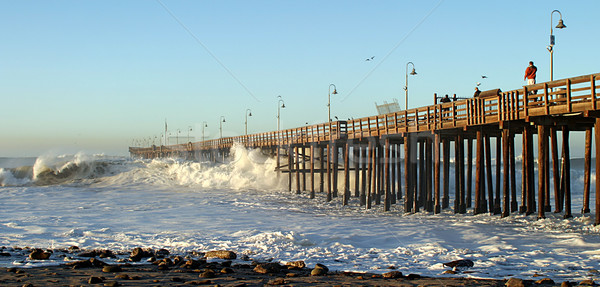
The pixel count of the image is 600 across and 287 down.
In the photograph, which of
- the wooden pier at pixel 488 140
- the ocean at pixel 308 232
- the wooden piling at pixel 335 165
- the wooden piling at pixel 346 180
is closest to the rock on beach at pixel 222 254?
the ocean at pixel 308 232

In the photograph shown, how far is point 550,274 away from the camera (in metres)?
11.2

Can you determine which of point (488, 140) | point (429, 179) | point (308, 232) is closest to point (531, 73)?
point (488, 140)

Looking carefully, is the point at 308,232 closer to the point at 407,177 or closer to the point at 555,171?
the point at 407,177

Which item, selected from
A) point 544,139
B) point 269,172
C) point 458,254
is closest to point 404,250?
point 458,254

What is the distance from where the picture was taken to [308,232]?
18.7 m

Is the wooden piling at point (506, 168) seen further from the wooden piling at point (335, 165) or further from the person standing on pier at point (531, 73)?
the wooden piling at point (335, 165)

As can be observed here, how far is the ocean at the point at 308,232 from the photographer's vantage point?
12.9 m

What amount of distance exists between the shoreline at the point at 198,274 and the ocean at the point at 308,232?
0.79 meters

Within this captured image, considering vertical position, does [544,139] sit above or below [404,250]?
above

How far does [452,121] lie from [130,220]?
42.9ft

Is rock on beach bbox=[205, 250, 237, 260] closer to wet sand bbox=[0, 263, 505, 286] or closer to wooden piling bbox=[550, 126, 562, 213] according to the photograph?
wet sand bbox=[0, 263, 505, 286]

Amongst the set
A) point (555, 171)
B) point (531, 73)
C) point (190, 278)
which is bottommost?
point (190, 278)

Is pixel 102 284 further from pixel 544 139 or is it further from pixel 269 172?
pixel 269 172

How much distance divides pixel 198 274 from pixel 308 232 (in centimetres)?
748
